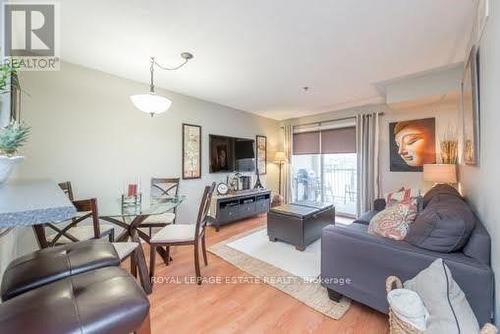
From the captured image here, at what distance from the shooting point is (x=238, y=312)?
177 cm

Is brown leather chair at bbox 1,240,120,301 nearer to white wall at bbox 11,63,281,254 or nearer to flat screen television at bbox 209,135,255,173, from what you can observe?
white wall at bbox 11,63,281,254

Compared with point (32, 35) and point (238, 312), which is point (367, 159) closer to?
point (238, 312)

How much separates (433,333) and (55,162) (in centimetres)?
351

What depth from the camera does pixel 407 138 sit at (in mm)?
3805

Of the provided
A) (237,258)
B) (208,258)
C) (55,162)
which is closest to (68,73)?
(55,162)

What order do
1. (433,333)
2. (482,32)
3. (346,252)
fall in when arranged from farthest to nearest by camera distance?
(346,252) → (482,32) → (433,333)

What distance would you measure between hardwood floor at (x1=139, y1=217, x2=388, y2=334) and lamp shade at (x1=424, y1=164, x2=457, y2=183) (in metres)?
2.22

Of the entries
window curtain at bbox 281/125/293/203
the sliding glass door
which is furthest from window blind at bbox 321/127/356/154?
window curtain at bbox 281/125/293/203

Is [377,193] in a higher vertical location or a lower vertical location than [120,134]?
lower

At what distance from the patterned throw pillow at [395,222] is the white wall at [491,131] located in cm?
41

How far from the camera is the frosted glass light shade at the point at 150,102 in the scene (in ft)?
7.51

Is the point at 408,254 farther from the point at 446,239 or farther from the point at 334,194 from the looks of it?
the point at 334,194

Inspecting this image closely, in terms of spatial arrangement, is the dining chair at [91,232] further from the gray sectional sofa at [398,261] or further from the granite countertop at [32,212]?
the gray sectional sofa at [398,261]

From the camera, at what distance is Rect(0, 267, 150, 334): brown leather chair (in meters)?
0.71
